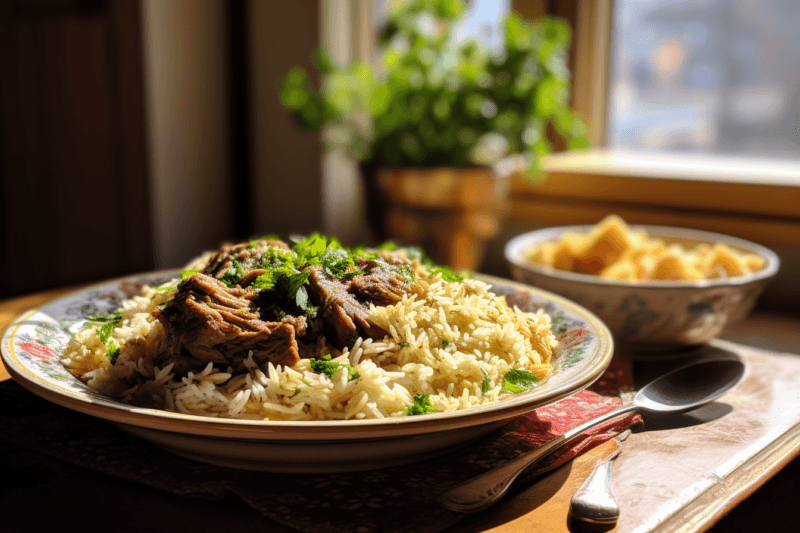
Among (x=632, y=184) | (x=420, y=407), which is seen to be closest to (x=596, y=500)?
(x=420, y=407)

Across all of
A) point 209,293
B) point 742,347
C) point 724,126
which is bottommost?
point 742,347

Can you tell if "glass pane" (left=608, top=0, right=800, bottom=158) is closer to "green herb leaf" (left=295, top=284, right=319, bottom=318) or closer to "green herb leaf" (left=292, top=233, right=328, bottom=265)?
"green herb leaf" (left=292, top=233, right=328, bottom=265)

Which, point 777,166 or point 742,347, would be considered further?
point 777,166

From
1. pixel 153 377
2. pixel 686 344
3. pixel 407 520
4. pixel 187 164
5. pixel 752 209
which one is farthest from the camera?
pixel 187 164

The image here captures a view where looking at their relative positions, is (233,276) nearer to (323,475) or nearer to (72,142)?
(323,475)

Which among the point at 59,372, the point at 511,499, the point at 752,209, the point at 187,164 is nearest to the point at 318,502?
the point at 511,499

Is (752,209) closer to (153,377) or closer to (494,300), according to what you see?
(494,300)
